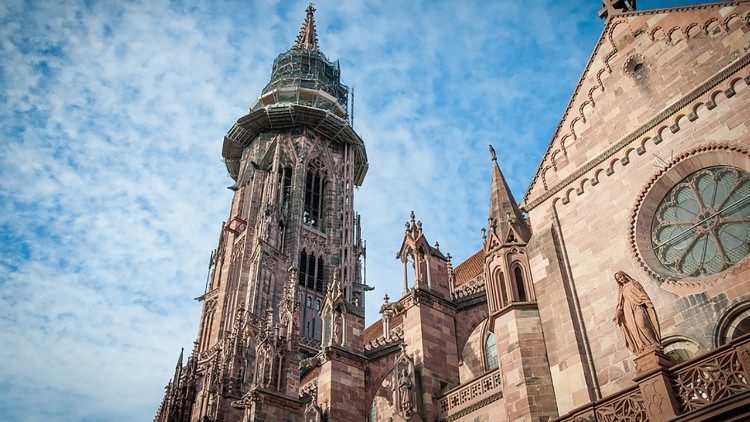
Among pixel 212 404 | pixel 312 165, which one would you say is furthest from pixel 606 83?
pixel 312 165

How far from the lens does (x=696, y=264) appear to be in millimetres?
10938

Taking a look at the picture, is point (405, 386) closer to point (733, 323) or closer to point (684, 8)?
point (733, 323)

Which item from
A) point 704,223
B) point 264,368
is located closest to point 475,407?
point 704,223

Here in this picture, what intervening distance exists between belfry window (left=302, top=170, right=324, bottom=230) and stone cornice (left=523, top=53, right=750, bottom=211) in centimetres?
2947

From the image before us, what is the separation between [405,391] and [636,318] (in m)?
6.94

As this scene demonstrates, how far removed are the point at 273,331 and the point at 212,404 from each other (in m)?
5.68

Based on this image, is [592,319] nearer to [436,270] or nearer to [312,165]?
[436,270]

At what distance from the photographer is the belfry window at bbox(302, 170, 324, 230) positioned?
43469 millimetres

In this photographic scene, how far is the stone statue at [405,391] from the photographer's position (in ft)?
48.4

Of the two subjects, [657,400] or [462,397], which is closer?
[657,400]

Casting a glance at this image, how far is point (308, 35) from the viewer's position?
60031 mm

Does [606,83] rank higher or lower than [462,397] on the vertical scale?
higher

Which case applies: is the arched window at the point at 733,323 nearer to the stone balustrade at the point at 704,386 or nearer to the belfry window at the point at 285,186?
the stone balustrade at the point at 704,386

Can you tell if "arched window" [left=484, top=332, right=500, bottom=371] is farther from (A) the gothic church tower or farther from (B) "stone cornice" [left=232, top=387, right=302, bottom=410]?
(A) the gothic church tower
